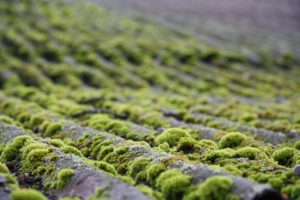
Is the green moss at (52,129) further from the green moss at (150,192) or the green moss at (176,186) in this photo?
the green moss at (176,186)

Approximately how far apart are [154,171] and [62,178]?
2.11 meters

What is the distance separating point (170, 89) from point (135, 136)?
10.6 meters

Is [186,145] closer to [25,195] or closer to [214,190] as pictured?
[214,190]

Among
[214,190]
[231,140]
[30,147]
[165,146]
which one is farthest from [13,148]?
[231,140]

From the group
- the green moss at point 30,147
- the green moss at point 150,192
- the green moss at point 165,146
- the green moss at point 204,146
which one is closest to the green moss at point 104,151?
the green moss at point 165,146

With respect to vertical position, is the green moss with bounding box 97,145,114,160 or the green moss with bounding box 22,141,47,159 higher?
the green moss with bounding box 97,145,114,160

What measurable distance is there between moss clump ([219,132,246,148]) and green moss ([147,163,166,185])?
3.39 metres

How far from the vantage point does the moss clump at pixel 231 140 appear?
469 inches

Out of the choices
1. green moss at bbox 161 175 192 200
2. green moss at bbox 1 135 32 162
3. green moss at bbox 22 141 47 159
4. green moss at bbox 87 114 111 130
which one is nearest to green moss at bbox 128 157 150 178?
green moss at bbox 161 175 192 200

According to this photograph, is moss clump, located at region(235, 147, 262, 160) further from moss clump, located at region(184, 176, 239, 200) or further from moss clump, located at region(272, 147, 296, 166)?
moss clump, located at region(184, 176, 239, 200)

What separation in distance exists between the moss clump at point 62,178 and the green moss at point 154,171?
1.78m

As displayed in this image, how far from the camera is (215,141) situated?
12.6 meters

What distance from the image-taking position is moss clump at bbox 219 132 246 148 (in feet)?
39.0

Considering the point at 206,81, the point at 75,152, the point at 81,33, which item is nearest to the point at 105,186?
the point at 75,152
